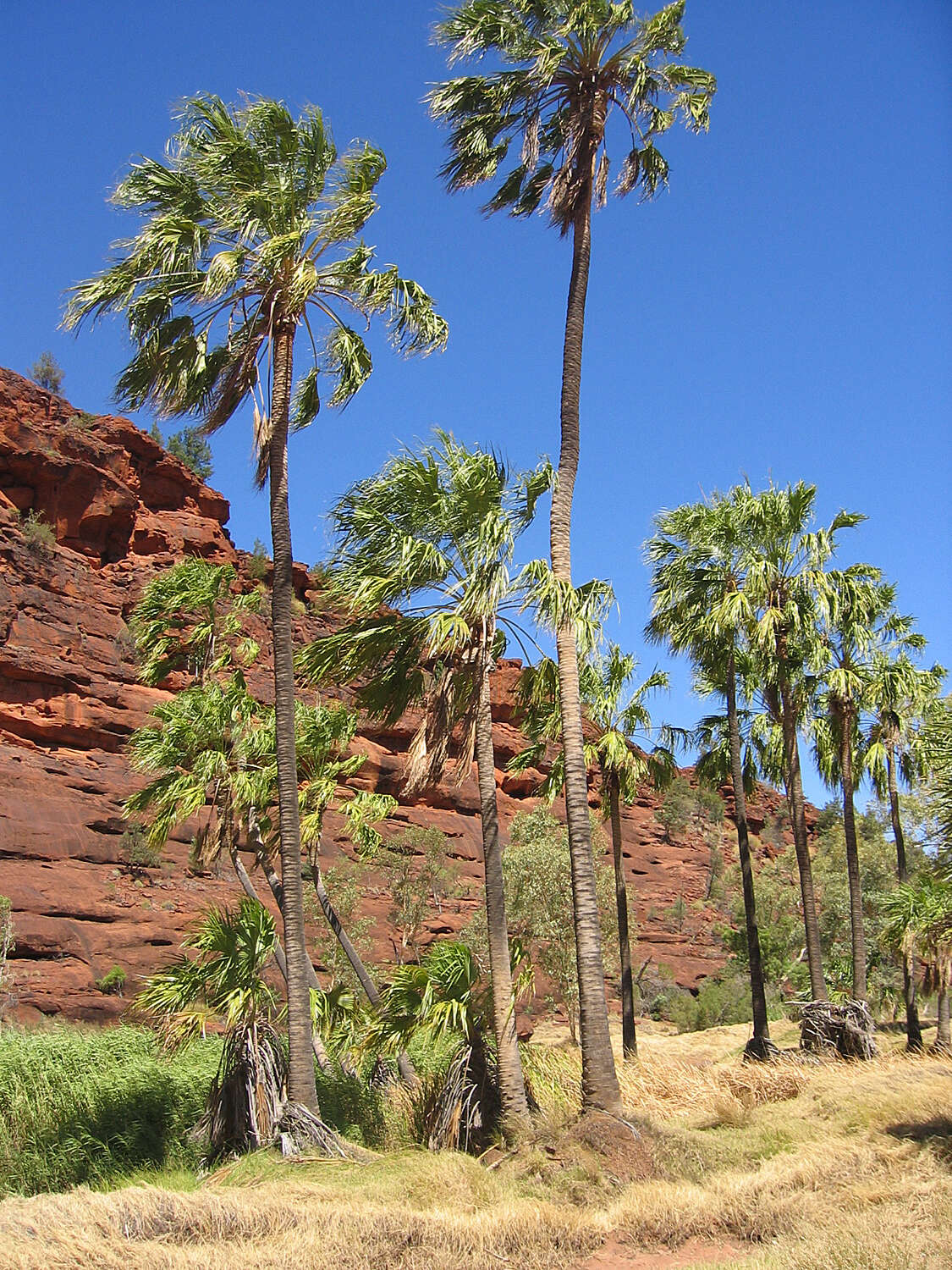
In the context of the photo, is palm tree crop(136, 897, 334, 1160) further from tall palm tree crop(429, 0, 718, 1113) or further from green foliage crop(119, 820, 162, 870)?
green foliage crop(119, 820, 162, 870)

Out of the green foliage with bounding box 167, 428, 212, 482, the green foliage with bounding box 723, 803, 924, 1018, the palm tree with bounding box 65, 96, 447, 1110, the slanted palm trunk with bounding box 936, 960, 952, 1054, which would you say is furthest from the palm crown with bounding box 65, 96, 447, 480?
the green foliage with bounding box 167, 428, 212, 482

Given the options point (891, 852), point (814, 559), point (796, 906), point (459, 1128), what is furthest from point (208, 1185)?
point (796, 906)

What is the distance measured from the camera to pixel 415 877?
3950 cm

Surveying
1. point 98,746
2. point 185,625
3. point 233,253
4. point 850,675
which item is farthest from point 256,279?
point 98,746

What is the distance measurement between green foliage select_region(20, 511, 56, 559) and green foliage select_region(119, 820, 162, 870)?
1438cm

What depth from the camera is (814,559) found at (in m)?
20.8

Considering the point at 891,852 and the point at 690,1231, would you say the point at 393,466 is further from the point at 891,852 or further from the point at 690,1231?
the point at 891,852

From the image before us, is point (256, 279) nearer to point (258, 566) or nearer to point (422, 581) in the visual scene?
point (422, 581)

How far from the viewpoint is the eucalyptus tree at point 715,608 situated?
20688 mm

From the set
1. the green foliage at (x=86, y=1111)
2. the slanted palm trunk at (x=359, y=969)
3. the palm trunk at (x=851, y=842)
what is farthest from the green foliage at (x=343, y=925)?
the green foliage at (x=86, y=1111)

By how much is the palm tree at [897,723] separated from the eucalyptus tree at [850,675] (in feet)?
1.43

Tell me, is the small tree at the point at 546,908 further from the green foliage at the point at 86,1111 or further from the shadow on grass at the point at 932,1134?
the green foliage at the point at 86,1111

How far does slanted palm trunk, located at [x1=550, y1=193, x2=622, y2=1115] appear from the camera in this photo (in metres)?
12.2

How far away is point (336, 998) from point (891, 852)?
3158 cm
